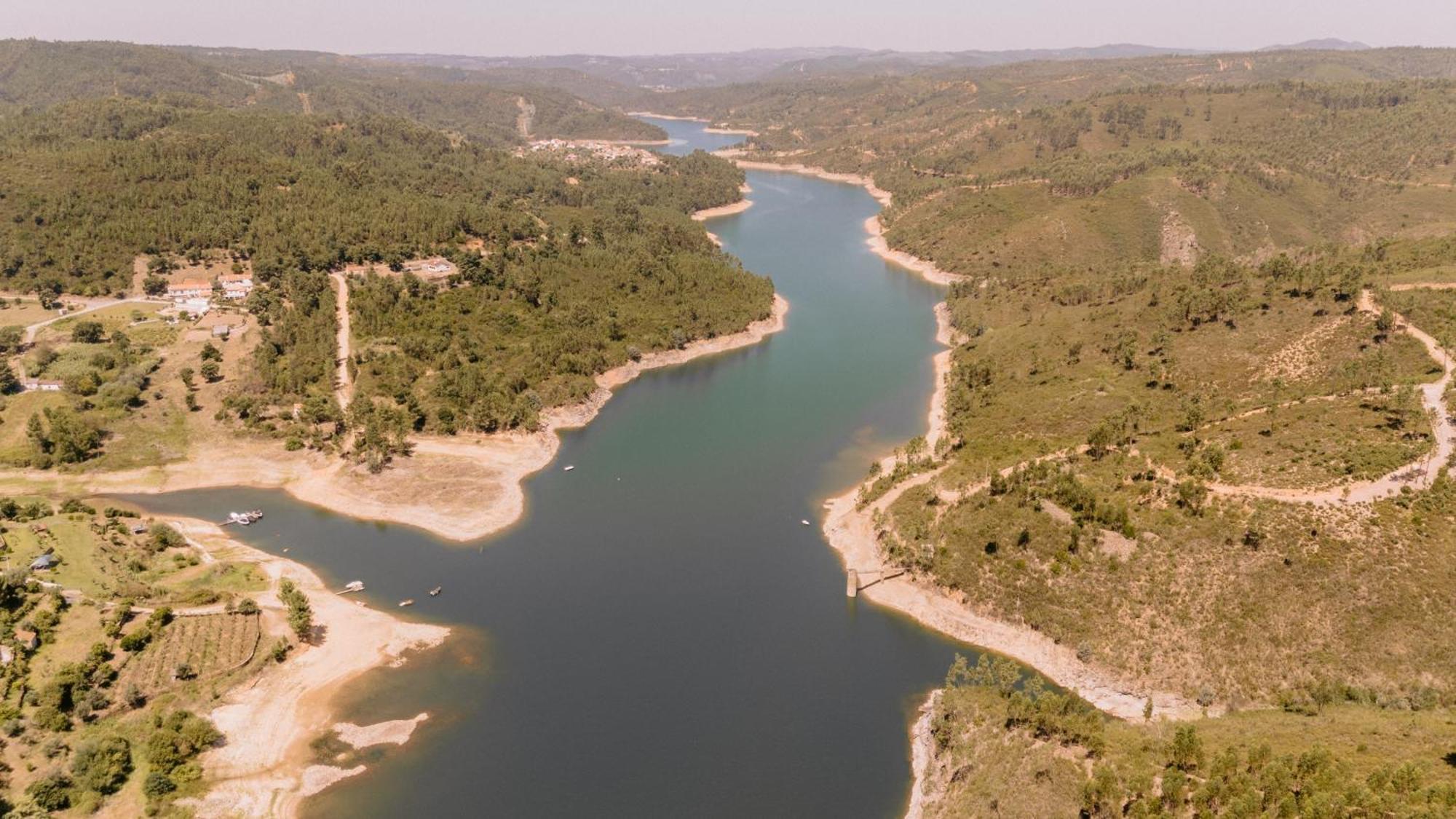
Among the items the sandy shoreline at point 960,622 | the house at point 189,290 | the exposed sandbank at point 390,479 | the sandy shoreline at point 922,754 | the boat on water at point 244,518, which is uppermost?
the house at point 189,290

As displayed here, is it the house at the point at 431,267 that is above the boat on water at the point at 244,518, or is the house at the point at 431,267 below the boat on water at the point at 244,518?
above

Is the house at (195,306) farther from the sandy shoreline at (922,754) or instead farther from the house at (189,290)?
the sandy shoreline at (922,754)

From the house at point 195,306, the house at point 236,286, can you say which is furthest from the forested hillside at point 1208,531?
the house at point 236,286

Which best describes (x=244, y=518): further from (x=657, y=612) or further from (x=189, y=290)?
(x=189, y=290)

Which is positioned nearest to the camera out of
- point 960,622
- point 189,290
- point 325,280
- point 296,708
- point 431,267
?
point 296,708

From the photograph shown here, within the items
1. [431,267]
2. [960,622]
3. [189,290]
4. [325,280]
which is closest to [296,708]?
[960,622]

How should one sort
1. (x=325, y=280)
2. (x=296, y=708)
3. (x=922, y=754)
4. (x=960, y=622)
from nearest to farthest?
(x=922, y=754) < (x=296, y=708) < (x=960, y=622) < (x=325, y=280)

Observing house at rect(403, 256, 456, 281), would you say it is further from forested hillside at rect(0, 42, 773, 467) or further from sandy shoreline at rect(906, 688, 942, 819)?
sandy shoreline at rect(906, 688, 942, 819)

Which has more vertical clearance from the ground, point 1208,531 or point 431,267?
point 431,267
